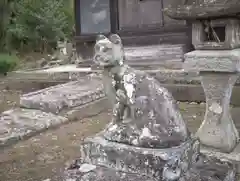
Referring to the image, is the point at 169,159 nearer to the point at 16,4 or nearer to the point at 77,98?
the point at 77,98

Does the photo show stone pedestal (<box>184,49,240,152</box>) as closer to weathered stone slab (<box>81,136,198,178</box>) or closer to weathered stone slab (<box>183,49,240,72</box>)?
weathered stone slab (<box>183,49,240,72</box>)

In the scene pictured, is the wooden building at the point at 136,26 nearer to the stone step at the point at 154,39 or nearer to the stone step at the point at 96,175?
the stone step at the point at 154,39

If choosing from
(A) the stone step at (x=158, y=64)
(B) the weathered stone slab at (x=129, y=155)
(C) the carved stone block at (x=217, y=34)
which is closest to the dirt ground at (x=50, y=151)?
(B) the weathered stone slab at (x=129, y=155)

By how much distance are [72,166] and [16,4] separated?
Result: 16.1 m

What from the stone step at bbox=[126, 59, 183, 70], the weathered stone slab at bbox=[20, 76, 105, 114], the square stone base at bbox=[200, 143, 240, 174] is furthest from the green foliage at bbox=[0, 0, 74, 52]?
the square stone base at bbox=[200, 143, 240, 174]

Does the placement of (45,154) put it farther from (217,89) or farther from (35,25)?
(35,25)

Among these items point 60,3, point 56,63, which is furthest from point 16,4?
point 56,63

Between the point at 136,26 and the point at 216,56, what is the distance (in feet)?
20.4

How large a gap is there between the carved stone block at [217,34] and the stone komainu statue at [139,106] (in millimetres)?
1757

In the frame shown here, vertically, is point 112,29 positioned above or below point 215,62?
above

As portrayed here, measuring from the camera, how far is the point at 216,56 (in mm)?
4180

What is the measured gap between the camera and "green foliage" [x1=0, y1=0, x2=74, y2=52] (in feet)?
55.4

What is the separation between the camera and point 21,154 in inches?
190

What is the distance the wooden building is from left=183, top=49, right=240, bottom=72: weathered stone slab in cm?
515
